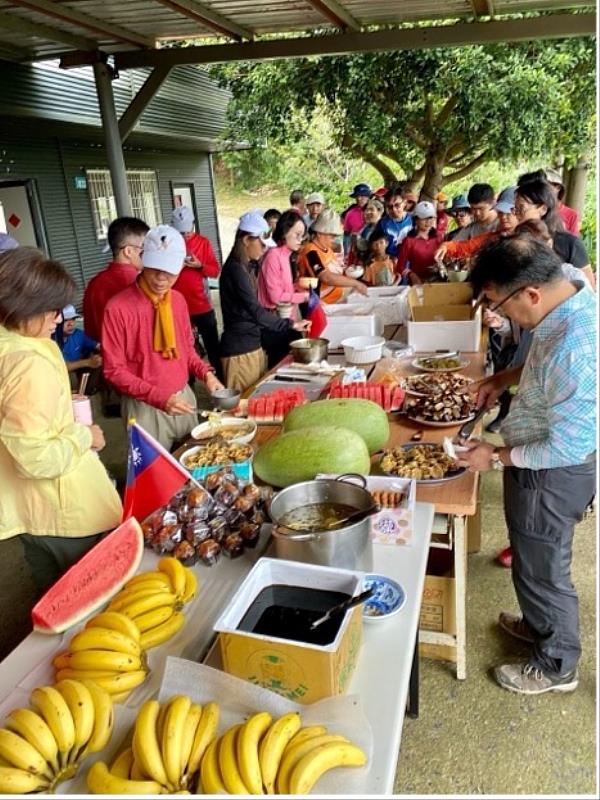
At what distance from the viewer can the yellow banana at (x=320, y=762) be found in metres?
1.14

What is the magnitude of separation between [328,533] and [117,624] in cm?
59

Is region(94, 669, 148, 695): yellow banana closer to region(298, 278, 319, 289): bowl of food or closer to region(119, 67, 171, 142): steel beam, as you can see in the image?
region(298, 278, 319, 289): bowl of food

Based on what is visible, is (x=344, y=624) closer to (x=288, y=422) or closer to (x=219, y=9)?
(x=288, y=422)

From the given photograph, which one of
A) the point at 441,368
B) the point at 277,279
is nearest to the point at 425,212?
the point at 277,279

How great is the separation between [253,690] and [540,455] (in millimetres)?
1306

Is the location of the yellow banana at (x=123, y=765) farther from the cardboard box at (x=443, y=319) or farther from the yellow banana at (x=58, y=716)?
the cardboard box at (x=443, y=319)

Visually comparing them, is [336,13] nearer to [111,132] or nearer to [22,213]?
[111,132]

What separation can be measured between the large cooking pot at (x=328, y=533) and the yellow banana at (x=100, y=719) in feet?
1.97

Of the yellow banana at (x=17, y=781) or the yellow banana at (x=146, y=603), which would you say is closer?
the yellow banana at (x=17, y=781)

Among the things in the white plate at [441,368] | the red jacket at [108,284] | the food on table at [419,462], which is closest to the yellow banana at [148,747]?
the food on table at [419,462]

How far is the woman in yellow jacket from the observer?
1.91 meters

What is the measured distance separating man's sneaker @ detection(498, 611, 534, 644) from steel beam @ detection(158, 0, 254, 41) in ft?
18.7

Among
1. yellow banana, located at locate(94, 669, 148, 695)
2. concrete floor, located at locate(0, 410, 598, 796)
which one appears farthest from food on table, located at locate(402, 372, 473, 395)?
yellow banana, located at locate(94, 669, 148, 695)

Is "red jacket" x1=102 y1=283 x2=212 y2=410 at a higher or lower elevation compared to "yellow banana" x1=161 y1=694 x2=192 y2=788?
higher
